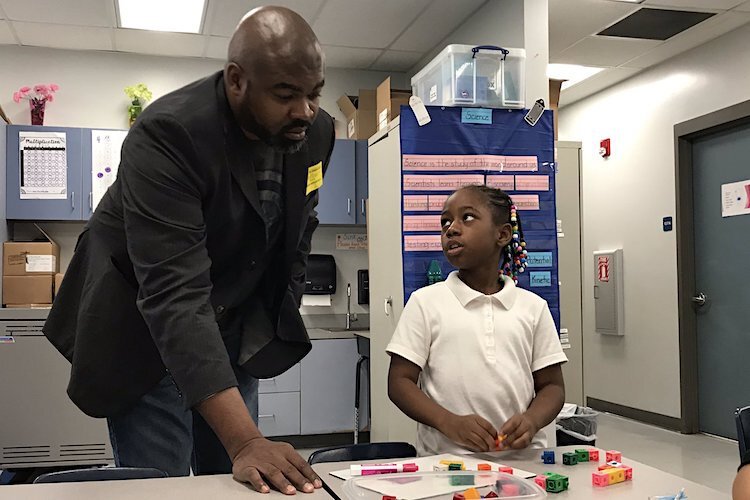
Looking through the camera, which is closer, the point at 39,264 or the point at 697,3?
the point at 697,3

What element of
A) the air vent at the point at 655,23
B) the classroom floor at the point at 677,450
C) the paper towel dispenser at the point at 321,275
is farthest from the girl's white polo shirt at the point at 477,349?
the paper towel dispenser at the point at 321,275

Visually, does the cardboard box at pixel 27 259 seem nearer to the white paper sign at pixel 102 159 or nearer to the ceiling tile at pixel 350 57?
the white paper sign at pixel 102 159

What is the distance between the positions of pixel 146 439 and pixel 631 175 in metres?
5.03

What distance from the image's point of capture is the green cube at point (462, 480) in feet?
3.73

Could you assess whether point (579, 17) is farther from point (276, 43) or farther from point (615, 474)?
point (615, 474)

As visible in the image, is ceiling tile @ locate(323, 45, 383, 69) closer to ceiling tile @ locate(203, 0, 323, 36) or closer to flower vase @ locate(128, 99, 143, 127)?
ceiling tile @ locate(203, 0, 323, 36)

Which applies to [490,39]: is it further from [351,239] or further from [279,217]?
[279,217]

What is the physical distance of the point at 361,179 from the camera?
17.0 ft

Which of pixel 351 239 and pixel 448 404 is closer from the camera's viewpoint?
pixel 448 404

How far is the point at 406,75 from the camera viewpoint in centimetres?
571

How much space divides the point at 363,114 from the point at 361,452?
3.70 meters

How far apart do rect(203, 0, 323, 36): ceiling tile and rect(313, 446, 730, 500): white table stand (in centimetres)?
330

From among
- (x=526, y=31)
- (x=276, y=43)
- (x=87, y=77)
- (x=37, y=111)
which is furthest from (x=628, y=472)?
(x=87, y=77)

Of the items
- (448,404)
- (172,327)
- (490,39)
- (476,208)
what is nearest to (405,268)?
(476,208)
